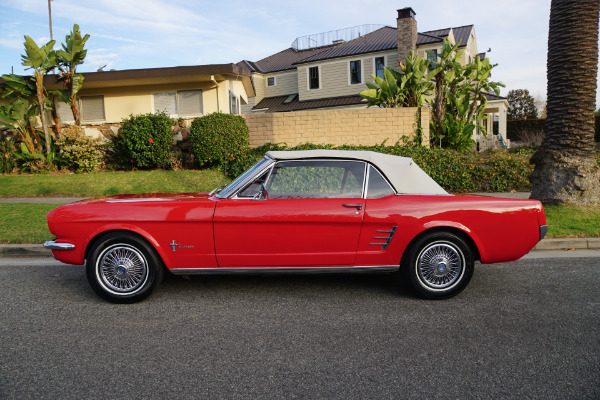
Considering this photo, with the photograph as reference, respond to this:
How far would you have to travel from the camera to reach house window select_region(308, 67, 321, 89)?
A: 99.5 feet

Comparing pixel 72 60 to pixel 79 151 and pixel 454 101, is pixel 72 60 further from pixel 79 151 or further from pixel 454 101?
pixel 454 101

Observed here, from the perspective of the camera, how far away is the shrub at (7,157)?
14758 mm

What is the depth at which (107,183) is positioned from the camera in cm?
1298

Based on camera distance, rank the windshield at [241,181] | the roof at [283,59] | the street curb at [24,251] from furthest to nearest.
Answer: the roof at [283,59] < the street curb at [24,251] < the windshield at [241,181]

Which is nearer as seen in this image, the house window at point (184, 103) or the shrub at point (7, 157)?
the shrub at point (7, 157)

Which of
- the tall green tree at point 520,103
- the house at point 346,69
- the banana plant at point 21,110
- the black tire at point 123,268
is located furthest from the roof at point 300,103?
the tall green tree at point 520,103

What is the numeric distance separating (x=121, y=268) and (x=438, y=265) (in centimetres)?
309

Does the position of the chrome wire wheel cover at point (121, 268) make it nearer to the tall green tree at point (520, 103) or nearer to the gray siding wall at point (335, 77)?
the gray siding wall at point (335, 77)

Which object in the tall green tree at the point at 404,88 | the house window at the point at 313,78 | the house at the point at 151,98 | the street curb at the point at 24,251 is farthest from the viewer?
the house window at the point at 313,78

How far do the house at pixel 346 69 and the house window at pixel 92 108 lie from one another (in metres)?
14.3

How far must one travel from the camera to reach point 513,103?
67.4 m

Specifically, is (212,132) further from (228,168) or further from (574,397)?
(574,397)

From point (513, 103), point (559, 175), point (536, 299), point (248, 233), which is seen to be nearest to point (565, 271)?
point (536, 299)

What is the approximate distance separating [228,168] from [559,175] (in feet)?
29.8
